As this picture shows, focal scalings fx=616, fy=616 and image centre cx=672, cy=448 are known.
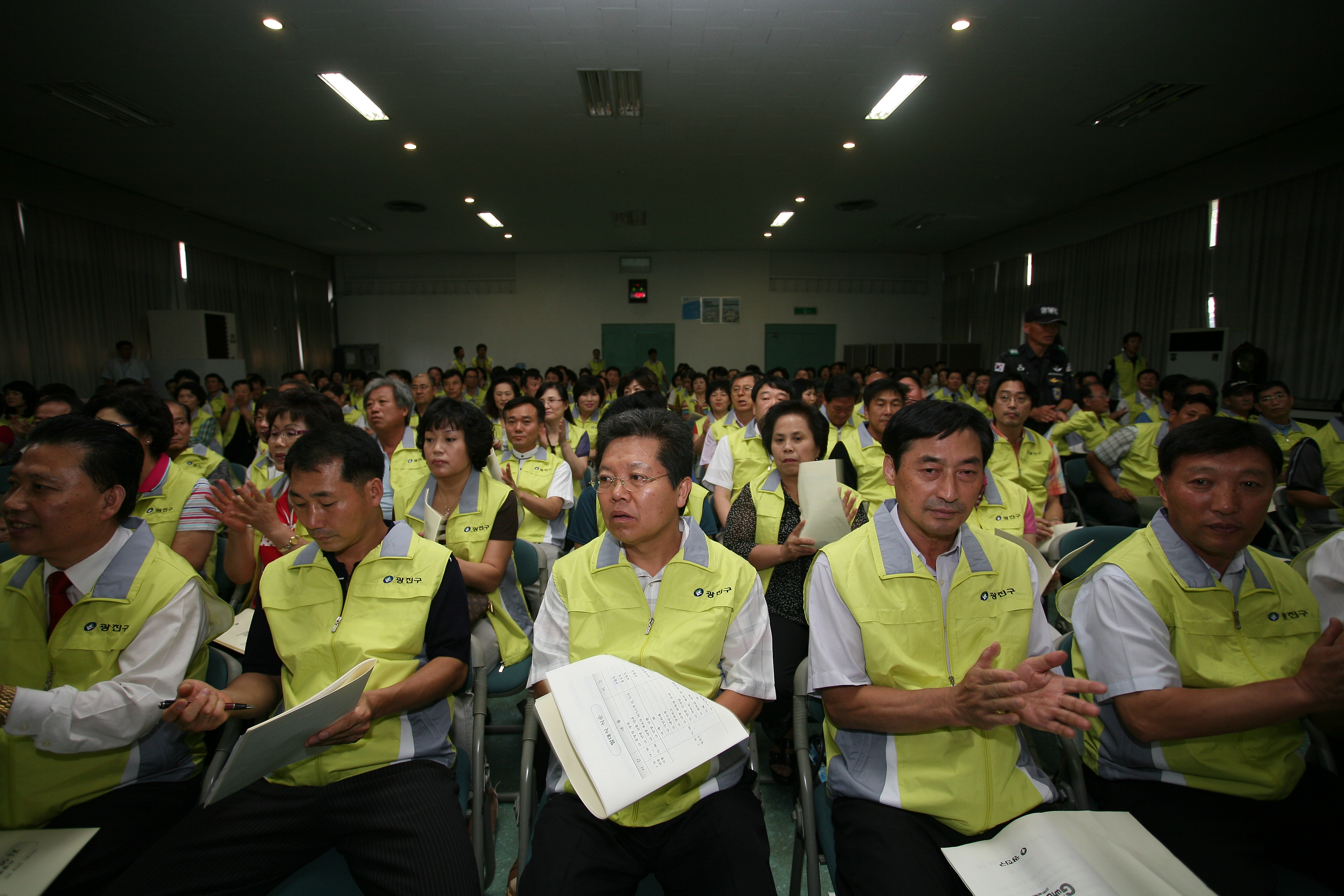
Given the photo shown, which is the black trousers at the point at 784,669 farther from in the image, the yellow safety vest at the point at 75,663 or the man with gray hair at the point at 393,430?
the man with gray hair at the point at 393,430

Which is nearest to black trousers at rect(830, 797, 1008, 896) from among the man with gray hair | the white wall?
the man with gray hair

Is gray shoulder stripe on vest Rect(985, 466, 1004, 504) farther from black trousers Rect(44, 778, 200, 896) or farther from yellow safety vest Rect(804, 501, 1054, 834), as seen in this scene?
black trousers Rect(44, 778, 200, 896)

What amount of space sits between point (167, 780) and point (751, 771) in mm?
1482

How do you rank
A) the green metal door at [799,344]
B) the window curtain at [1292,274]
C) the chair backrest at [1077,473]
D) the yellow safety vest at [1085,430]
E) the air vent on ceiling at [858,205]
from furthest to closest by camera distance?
the green metal door at [799,344]
the air vent on ceiling at [858,205]
the window curtain at [1292,274]
the chair backrest at [1077,473]
the yellow safety vest at [1085,430]

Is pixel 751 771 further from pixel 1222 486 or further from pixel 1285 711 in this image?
pixel 1222 486

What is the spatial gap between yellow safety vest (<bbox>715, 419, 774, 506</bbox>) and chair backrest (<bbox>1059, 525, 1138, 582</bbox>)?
1408 mm

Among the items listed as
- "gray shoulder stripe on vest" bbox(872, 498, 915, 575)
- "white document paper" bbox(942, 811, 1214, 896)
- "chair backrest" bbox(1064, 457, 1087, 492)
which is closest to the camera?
"white document paper" bbox(942, 811, 1214, 896)

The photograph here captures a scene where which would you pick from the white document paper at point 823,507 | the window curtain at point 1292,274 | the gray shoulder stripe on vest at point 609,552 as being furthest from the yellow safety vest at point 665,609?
the window curtain at point 1292,274

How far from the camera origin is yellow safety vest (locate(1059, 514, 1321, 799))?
1.40 metres

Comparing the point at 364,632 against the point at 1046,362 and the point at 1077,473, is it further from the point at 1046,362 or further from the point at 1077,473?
the point at 1077,473

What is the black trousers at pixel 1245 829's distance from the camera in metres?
1.29

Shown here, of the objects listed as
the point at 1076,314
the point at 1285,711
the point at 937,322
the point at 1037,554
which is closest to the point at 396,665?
the point at 1037,554

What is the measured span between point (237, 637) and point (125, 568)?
52cm

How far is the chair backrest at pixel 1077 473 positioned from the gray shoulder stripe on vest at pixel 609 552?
4272 millimetres
